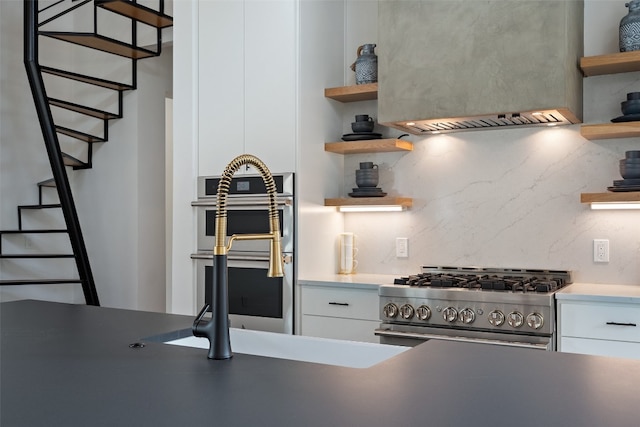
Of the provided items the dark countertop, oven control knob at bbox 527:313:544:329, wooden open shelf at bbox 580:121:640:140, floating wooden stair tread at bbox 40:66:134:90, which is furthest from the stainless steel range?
floating wooden stair tread at bbox 40:66:134:90

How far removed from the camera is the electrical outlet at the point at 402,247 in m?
3.91

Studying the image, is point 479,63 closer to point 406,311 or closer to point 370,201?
point 370,201

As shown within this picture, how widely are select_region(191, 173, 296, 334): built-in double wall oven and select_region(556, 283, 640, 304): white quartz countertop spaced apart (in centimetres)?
143

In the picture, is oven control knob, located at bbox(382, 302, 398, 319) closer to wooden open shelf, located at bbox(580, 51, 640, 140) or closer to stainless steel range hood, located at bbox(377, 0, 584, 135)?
stainless steel range hood, located at bbox(377, 0, 584, 135)

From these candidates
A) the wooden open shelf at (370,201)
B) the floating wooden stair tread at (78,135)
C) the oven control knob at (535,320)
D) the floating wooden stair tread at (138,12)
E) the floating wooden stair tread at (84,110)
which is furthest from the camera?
the floating wooden stair tread at (78,135)

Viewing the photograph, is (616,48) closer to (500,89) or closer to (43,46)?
(500,89)

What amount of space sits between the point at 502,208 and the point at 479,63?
865mm

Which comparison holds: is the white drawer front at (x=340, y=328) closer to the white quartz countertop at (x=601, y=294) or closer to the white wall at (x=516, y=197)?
the white wall at (x=516, y=197)

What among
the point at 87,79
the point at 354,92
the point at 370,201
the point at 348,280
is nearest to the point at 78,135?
the point at 87,79

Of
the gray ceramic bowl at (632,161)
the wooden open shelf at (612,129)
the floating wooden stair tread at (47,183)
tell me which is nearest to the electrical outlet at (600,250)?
the gray ceramic bowl at (632,161)

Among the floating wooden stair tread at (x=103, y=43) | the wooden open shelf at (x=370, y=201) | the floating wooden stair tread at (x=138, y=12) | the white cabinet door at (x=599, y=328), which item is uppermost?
the floating wooden stair tread at (x=138, y=12)

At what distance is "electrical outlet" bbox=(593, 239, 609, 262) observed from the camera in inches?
132

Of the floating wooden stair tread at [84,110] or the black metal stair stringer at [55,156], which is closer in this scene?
the black metal stair stringer at [55,156]

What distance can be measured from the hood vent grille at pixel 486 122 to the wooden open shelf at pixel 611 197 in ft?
1.37
